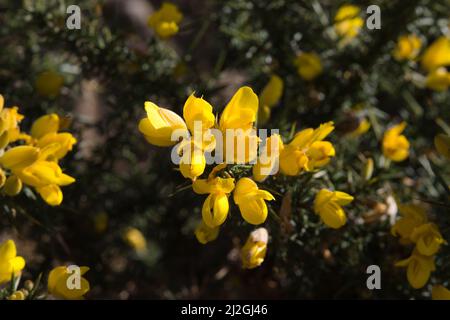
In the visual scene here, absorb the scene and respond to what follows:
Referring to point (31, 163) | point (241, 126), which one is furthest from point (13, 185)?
point (241, 126)

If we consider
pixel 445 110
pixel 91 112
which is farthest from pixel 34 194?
pixel 91 112

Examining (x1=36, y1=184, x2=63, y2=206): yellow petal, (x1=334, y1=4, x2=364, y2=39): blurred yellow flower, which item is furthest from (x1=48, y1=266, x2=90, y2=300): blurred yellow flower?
(x1=334, y1=4, x2=364, y2=39): blurred yellow flower

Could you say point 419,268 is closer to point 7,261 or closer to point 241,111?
point 241,111

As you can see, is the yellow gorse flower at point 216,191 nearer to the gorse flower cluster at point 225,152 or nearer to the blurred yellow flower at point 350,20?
the gorse flower cluster at point 225,152

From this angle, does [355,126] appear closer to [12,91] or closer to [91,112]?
[12,91]

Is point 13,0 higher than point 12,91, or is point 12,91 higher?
point 13,0

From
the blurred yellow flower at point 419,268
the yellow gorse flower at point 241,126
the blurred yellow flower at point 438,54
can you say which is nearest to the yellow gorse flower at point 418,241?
the blurred yellow flower at point 419,268
